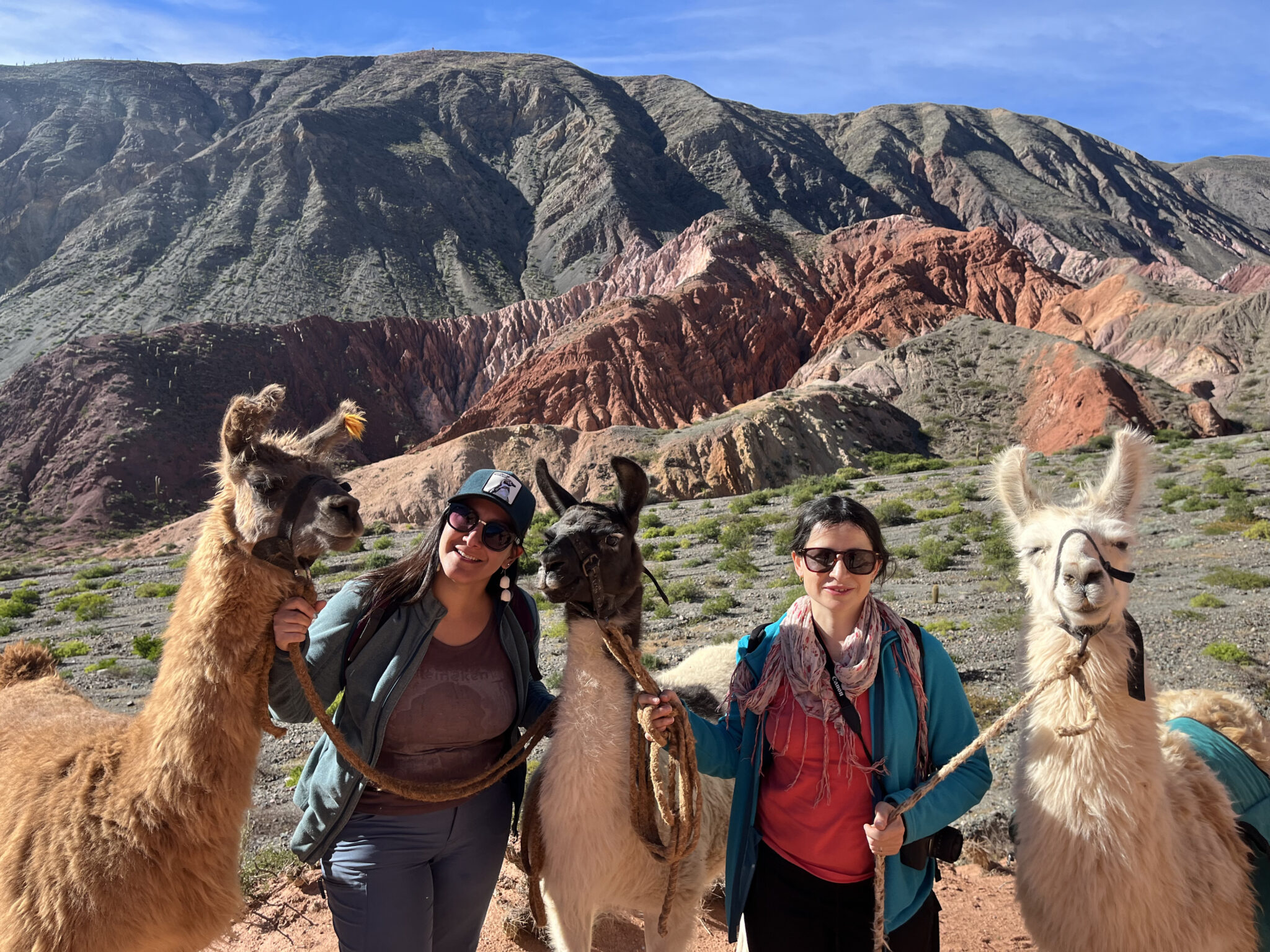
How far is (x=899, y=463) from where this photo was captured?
89.6 feet

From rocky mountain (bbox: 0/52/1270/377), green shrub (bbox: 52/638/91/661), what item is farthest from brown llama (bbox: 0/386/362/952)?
rocky mountain (bbox: 0/52/1270/377)

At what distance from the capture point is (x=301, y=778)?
2.78 meters

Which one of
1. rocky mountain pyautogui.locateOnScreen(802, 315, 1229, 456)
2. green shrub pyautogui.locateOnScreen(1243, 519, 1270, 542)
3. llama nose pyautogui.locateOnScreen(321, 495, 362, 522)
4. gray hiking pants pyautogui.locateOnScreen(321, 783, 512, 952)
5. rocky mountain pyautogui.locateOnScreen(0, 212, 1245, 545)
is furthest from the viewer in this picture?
rocky mountain pyautogui.locateOnScreen(802, 315, 1229, 456)

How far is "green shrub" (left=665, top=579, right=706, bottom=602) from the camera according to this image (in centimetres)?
1164

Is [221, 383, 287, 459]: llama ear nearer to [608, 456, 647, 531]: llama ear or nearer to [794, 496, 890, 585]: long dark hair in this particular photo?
[608, 456, 647, 531]: llama ear

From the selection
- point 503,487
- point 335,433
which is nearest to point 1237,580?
point 503,487

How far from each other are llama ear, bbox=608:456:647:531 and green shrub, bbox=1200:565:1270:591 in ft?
34.2

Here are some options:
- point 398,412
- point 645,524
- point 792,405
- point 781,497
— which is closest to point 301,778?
point 645,524

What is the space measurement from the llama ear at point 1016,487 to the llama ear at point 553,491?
5.29 feet

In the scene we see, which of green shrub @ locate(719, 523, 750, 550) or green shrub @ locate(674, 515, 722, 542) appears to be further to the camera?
green shrub @ locate(674, 515, 722, 542)

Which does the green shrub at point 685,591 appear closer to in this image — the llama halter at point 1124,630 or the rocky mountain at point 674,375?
the llama halter at point 1124,630

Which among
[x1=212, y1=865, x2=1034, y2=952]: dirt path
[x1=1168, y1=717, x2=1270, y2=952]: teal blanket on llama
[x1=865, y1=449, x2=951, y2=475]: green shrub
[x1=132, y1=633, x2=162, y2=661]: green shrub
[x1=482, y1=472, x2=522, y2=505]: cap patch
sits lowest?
[x1=132, y1=633, x2=162, y2=661]: green shrub

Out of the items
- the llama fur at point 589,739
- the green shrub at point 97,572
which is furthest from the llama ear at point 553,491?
the green shrub at point 97,572

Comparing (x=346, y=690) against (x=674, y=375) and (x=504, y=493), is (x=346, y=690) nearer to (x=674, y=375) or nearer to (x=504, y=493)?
(x=504, y=493)
